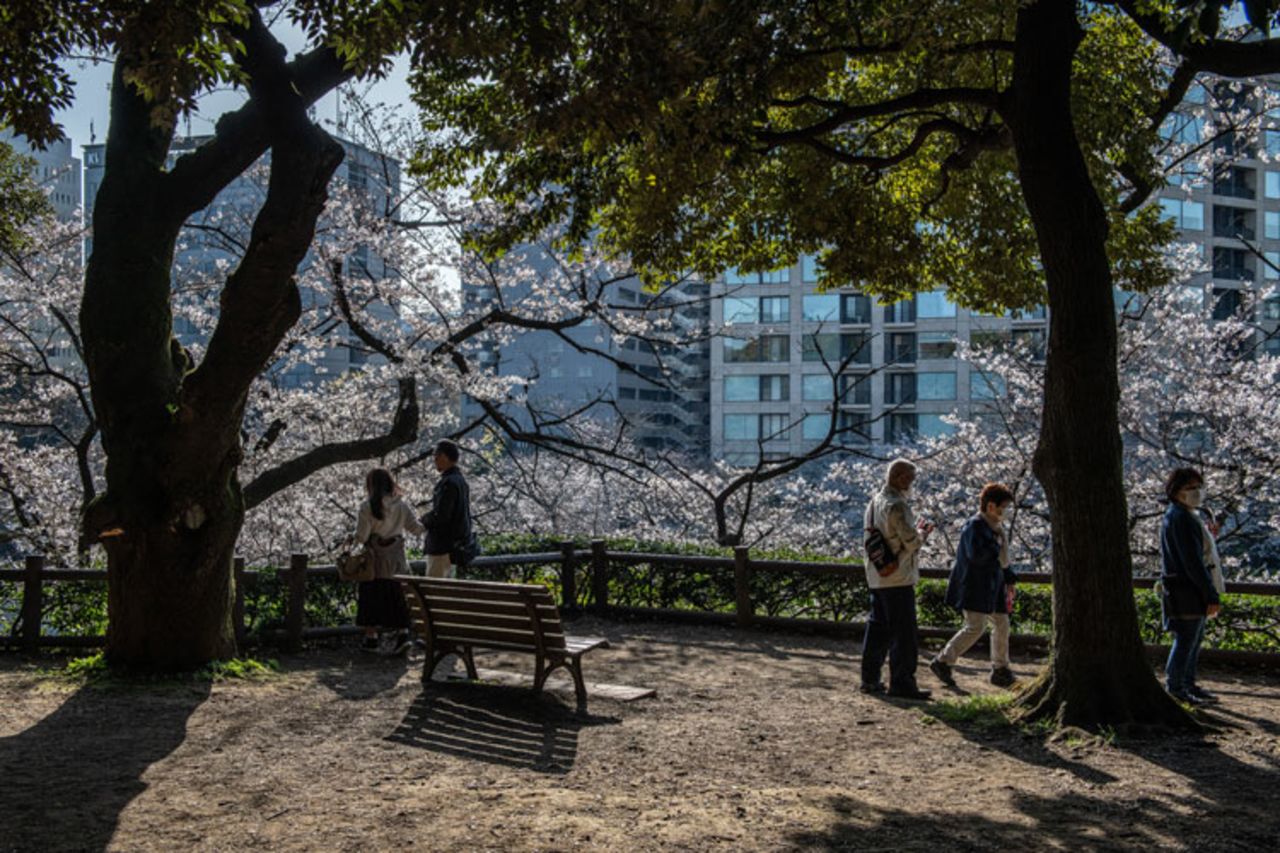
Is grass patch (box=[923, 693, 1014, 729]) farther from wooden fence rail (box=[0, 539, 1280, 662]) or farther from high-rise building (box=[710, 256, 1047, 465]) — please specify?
high-rise building (box=[710, 256, 1047, 465])

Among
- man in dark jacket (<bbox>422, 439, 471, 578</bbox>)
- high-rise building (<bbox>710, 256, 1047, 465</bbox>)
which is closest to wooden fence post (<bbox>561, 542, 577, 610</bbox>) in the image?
man in dark jacket (<bbox>422, 439, 471, 578</bbox>)

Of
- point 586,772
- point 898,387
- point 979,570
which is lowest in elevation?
point 586,772

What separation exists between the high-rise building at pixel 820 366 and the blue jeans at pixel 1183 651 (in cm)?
4496

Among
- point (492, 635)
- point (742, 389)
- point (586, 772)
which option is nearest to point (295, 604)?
point (492, 635)

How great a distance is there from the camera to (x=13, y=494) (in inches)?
699

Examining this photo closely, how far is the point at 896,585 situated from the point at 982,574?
0.85 metres

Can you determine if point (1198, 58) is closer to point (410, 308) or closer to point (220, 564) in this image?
point (220, 564)

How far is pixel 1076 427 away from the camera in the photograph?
7496mm

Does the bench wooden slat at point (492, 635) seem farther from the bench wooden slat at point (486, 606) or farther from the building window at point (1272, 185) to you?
the building window at point (1272, 185)

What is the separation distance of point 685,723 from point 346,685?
290 centimetres

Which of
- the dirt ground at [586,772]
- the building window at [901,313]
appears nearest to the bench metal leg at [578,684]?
the dirt ground at [586,772]

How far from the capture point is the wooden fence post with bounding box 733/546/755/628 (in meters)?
12.5

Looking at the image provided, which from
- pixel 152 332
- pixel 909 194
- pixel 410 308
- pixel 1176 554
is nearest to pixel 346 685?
pixel 152 332

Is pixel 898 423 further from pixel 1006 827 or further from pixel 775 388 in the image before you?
pixel 1006 827
